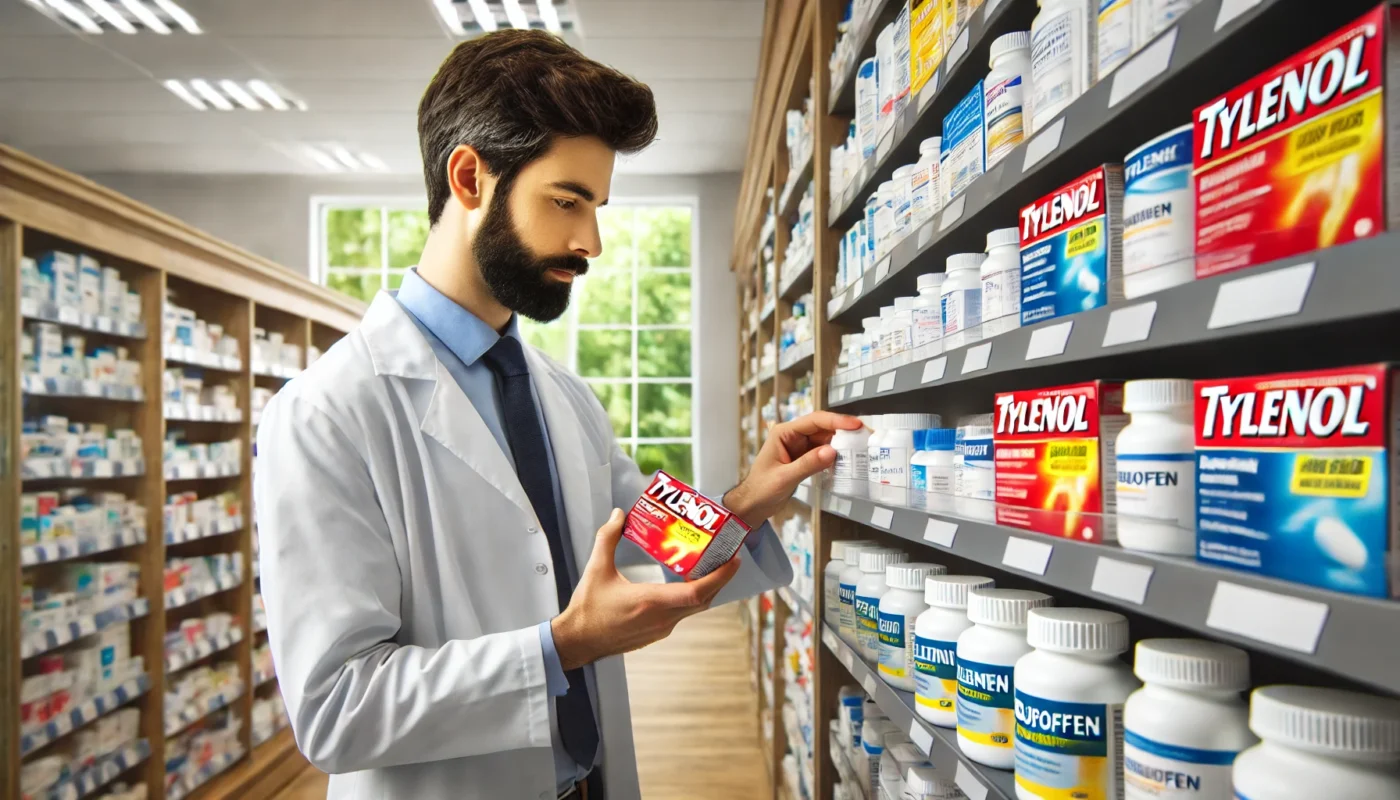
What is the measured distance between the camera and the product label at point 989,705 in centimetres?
132

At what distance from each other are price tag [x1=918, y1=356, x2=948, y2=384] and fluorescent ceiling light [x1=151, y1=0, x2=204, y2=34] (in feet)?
19.1

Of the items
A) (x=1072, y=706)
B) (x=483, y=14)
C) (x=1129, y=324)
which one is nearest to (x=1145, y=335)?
(x=1129, y=324)

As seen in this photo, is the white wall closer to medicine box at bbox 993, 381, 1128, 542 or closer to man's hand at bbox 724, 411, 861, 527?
man's hand at bbox 724, 411, 861, 527

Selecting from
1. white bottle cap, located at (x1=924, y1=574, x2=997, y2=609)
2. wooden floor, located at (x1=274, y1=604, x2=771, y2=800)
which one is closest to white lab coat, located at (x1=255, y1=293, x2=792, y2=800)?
white bottle cap, located at (x1=924, y1=574, x2=997, y2=609)

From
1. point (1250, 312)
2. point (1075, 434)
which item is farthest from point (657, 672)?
point (1250, 312)

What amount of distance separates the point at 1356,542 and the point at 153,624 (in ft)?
14.1

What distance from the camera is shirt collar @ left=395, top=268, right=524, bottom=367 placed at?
1.78 meters

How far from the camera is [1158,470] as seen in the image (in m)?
1.00

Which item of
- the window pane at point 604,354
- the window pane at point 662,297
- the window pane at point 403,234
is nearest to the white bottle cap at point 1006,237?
the window pane at point 662,297

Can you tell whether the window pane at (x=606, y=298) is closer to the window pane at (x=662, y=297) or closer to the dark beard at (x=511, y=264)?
the window pane at (x=662, y=297)

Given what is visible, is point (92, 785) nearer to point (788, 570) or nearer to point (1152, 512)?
point (788, 570)

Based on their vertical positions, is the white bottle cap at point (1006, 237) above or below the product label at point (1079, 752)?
above

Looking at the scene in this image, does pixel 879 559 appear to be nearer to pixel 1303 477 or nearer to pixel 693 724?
pixel 1303 477

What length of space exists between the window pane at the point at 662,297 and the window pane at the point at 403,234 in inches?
98.4
